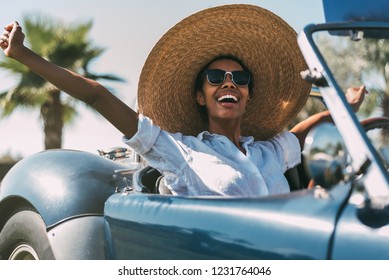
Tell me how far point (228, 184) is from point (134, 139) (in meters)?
0.43

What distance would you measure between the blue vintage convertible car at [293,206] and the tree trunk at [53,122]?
10.5 metres

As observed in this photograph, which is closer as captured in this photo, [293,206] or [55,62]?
[293,206]

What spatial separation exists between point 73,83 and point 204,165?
627mm

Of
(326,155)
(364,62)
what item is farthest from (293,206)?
(364,62)

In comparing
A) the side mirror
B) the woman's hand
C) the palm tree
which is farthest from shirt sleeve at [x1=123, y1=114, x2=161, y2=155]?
the palm tree

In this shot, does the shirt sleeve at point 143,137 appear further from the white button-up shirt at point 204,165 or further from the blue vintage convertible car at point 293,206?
the blue vintage convertible car at point 293,206

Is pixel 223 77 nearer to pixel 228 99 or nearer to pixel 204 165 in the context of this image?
pixel 228 99

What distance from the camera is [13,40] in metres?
2.29

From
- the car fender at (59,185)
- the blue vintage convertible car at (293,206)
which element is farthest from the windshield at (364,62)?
the car fender at (59,185)

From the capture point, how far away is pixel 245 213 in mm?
1720

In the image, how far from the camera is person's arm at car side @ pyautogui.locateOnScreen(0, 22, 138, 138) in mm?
2309

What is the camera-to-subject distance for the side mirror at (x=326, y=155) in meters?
1.50

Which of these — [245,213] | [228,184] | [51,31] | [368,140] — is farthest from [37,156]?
[51,31]
